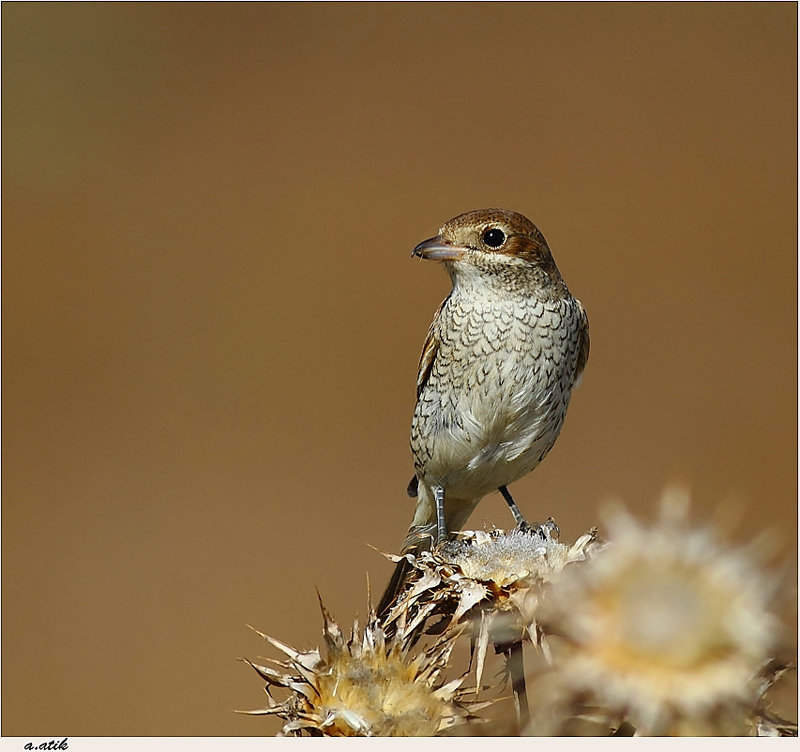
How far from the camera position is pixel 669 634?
48.8 inches

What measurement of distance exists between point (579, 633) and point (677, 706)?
18cm

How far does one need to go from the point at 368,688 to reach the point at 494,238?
1711 millimetres

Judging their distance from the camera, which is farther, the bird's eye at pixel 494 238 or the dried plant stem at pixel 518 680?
the bird's eye at pixel 494 238

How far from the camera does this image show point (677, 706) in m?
1.27

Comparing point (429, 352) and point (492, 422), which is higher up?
point (429, 352)

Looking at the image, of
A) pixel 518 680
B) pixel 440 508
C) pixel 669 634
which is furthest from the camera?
pixel 440 508

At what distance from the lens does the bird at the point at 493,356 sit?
3.00 meters

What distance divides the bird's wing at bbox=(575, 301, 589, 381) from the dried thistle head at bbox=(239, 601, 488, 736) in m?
1.67

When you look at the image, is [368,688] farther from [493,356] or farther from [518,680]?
[493,356]

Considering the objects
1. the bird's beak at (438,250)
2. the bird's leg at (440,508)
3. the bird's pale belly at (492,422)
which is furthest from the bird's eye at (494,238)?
the bird's leg at (440,508)

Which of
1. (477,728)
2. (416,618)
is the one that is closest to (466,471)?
(416,618)

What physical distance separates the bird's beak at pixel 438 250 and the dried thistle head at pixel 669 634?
5.70ft

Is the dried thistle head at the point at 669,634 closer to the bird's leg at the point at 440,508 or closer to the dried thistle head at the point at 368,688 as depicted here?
the dried thistle head at the point at 368,688

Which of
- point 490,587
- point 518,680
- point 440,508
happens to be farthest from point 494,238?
point 518,680
